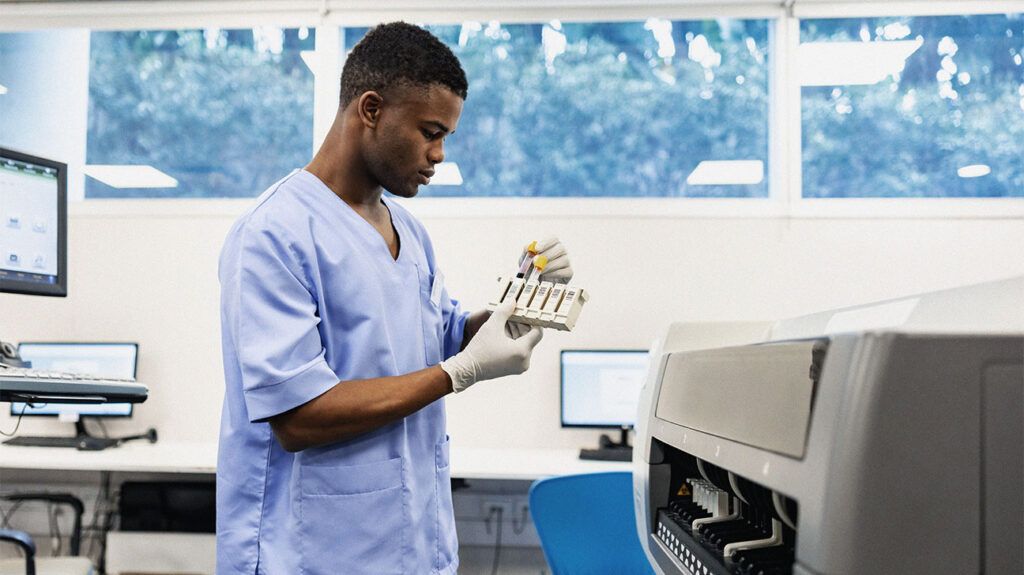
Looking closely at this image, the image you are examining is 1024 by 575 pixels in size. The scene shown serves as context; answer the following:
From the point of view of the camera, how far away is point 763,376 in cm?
62

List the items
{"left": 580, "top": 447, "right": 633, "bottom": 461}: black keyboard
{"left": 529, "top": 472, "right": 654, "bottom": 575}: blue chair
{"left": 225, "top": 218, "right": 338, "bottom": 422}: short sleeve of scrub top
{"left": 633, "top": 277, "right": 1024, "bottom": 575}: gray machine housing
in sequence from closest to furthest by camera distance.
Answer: {"left": 633, "top": 277, "right": 1024, "bottom": 575}: gray machine housing < {"left": 225, "top": 218, "right": 338, "bottom": 422}: short sleeve of scrub top < {"left": 529, "top": 472, "right": 654, "bottom": 575}: blue chair < {"left": 580, "top": 447, "right": 633, "bottom": 461}: black keyboard

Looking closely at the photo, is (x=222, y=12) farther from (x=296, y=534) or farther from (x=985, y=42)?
(x=985, y=42)

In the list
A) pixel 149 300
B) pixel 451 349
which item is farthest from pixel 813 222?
pixel 149 300

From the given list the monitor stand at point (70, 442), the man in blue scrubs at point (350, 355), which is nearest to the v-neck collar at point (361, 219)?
the man in blue scrubs at point (350, 355)

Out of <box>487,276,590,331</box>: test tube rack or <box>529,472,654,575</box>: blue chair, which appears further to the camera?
<box>529,472,654,575</box>: blue chair

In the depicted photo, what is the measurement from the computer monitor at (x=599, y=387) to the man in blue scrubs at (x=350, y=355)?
4.94 ft

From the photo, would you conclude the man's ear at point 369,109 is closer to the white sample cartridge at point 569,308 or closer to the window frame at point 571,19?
the white sample cartridge at point 569,308

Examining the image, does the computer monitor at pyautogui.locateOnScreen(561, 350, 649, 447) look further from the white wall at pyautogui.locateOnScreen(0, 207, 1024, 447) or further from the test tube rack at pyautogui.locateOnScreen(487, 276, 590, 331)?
the test tube rack at pyautogui.locateOnScreen(487, 276, 590, 331)

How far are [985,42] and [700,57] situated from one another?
109cm

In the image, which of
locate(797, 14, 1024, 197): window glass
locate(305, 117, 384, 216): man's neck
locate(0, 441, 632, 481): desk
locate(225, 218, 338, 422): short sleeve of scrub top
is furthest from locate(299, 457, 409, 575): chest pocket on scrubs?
locate(797, 14, 1024, 197): window glass

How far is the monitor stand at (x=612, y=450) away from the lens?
8.30ft

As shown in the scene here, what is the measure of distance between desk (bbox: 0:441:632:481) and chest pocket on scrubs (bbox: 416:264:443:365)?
1.06 m

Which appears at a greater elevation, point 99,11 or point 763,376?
point 99,11

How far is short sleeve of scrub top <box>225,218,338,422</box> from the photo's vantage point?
38.1 inches
